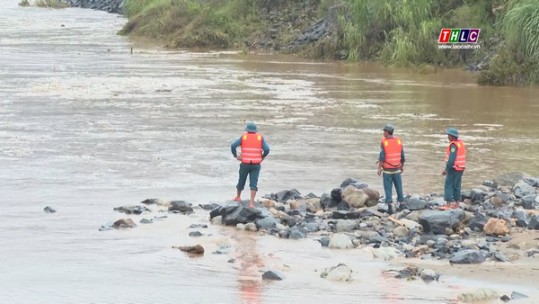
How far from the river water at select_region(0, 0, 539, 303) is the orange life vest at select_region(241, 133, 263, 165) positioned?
120 cm

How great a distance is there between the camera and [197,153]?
23125 mm

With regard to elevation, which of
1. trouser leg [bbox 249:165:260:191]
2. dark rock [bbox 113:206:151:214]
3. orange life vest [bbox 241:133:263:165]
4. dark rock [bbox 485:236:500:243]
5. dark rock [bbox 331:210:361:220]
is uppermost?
orange life vest [bbox 241:133:263:165]

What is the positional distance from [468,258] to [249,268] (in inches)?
110

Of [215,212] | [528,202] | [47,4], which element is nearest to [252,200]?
[215,212]

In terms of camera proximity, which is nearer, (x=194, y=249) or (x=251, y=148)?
(x=194, y=249)

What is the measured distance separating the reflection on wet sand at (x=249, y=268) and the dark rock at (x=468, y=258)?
2.47 m

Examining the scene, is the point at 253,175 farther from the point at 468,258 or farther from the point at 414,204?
the point at 468,258

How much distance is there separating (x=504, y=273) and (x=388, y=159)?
4.27 m

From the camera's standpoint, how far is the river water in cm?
1248

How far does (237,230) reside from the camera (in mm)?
15297

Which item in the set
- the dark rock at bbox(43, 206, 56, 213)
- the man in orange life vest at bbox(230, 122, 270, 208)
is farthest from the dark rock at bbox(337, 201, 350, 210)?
the dark rock at bbox(43, 206, 56, 213)

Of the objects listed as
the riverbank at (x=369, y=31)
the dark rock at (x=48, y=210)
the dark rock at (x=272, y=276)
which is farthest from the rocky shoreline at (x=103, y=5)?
the dark rock at (x=272, y=276)

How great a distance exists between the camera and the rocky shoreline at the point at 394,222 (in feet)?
44.3

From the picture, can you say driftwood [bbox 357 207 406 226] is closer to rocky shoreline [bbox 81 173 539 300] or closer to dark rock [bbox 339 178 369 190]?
rocky shoreline [bbox 81 173 539 300]
